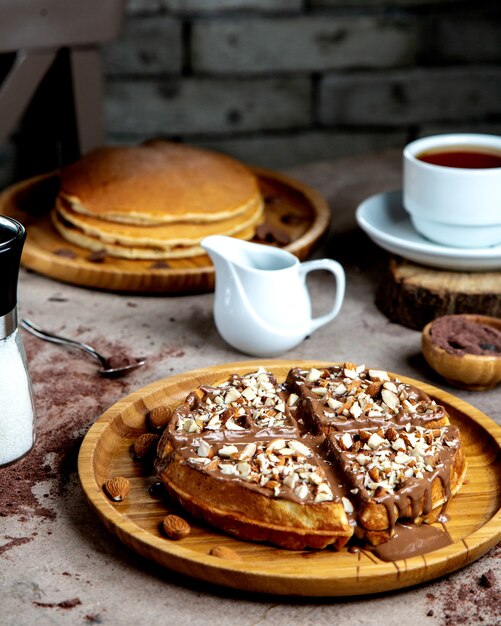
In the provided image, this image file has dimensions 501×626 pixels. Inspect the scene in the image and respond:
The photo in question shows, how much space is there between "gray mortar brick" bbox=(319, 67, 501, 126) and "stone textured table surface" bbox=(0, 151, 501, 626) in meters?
0.74

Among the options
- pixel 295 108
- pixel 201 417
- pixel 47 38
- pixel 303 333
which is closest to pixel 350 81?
pixel 295 108

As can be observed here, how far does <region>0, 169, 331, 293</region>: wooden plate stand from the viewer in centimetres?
A: 198

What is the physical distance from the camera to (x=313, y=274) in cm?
216

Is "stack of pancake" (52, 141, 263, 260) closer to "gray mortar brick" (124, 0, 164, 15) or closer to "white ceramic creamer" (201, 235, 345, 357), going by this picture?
"white ceramic creamer" (201, 235, 345, 357)

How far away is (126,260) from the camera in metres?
2.05

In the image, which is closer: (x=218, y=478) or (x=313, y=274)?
(x=218, y=478)

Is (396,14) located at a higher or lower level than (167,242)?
higher

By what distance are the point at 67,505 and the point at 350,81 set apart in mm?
2022

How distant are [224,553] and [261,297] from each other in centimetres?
63

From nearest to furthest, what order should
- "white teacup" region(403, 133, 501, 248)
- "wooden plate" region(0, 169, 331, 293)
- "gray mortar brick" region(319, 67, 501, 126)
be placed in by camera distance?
1. "white teacup" region(403, 133, 501, 248)
2. "wooden plate" region(0, 169, 331, 293)
3. "gray mortar brick" region(319, 67, 501, 126)

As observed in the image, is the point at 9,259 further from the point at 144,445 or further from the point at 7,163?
the point at 7,163

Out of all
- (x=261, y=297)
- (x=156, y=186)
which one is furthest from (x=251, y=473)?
(x=156, y=186)

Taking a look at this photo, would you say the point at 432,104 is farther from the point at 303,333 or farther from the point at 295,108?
the point at 303,333

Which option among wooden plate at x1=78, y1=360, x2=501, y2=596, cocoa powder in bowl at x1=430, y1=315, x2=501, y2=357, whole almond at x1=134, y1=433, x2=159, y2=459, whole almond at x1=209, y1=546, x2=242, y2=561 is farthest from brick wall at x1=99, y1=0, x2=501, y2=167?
whole almond at x1=209, y1=546, x2=242, y2=561
